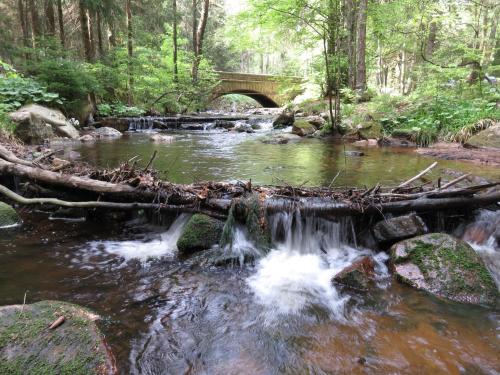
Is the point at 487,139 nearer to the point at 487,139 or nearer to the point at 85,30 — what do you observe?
the point at 487,139

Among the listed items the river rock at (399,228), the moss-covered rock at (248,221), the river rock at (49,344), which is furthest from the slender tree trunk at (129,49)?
the river rock at (49,344)

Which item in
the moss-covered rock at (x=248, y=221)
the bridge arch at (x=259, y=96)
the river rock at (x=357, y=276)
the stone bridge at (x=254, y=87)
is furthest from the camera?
the bridge arch at (x=259, y=96)

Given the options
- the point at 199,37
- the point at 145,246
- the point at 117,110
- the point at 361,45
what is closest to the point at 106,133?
the point at 117,110

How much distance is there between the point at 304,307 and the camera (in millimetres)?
3113

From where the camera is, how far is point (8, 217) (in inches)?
176

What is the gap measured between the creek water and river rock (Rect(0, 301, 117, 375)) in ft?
1.10

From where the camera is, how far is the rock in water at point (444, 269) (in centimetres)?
319

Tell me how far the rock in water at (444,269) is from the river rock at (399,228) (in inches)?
8.0

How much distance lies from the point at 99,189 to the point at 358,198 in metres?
3.01

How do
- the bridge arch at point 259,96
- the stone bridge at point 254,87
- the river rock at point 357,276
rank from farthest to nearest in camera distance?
the bridge arch at point 259,96 → the stone bridge at point 254,87 → the river rock at point 357,276

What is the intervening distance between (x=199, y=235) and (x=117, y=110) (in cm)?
1517

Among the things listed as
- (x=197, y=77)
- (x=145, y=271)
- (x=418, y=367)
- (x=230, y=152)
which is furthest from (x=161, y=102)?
(x=418, y=367)

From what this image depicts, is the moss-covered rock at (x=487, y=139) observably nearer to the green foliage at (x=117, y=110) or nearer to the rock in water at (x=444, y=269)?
the rock in water at (x=444, y=269)

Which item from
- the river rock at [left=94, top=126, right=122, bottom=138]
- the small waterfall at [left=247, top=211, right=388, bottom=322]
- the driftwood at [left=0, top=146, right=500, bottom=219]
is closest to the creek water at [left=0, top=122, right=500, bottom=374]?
the small waterfall at [left=247, top=211, right=388, bottom=322]
